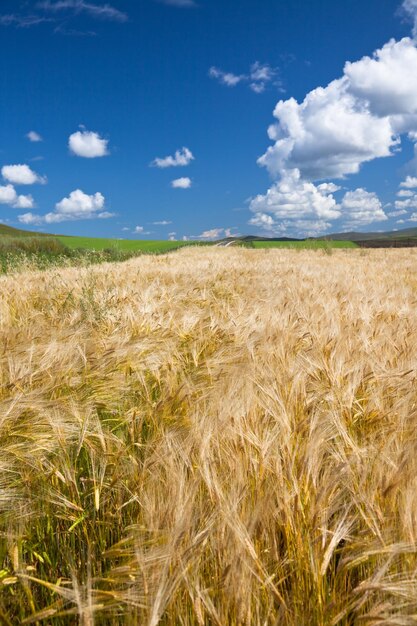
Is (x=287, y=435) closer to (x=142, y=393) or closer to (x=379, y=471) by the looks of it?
(x=379, y=471)

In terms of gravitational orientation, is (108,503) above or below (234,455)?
below

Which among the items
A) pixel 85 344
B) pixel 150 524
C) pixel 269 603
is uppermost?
pixel 85 344

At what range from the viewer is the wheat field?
729mm

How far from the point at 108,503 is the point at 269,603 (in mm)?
559

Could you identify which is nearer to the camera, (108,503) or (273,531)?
(273,531)

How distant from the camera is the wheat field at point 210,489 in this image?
2.39 feet

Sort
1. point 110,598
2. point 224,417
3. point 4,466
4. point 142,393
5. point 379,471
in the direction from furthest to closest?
point 142,393 < point 224,417 < point 4,466 < point 379,471 < point 110,598

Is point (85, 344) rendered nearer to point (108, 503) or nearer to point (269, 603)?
point (108, 503)

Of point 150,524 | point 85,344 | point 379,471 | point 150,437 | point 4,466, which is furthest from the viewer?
point 85,344

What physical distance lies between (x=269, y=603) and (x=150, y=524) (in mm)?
281

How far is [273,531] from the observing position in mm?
854

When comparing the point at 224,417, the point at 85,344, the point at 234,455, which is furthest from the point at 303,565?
the point at 85,344

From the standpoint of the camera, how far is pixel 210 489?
2.85 ft

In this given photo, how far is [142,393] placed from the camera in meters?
1.72
